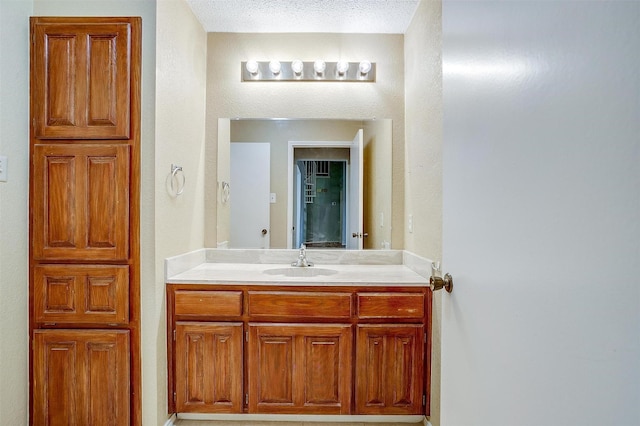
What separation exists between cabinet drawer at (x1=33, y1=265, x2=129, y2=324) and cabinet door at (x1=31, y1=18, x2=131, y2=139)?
67 centimetres

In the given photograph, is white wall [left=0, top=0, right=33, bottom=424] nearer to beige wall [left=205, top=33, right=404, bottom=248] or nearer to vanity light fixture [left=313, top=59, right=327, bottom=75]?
beige wall [left=205, top=33, right=404, bottom=248]

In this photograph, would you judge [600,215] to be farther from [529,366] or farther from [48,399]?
[48,399]

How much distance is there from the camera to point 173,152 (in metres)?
2.04

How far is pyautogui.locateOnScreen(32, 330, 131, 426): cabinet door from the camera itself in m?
1.80

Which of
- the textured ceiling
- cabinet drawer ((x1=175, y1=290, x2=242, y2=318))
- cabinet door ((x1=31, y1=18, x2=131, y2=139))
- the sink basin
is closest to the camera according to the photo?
cabinet door ((x1=31, y1=18, x2=131, y2=139))

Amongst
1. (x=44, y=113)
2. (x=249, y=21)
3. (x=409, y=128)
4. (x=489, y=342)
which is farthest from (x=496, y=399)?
(x=249, y=21)

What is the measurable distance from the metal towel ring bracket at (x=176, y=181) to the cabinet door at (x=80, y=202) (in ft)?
0.89

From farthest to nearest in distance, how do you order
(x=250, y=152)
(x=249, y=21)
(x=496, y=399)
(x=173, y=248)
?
(x=250, y=152) < (x=249, y=21) < (x=173, y=248) < (x=496, y=399)

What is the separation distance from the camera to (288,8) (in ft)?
7.51

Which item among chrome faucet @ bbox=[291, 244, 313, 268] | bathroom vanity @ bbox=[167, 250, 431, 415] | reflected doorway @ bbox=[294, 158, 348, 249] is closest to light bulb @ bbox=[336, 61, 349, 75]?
reflected doorway @ bbox=[294, 158, 348, 249]

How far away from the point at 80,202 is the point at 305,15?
5.72 ft

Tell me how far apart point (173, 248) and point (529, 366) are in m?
1.89

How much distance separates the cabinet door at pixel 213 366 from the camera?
1979 millimetres

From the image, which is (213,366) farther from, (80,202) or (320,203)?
(320,203)
